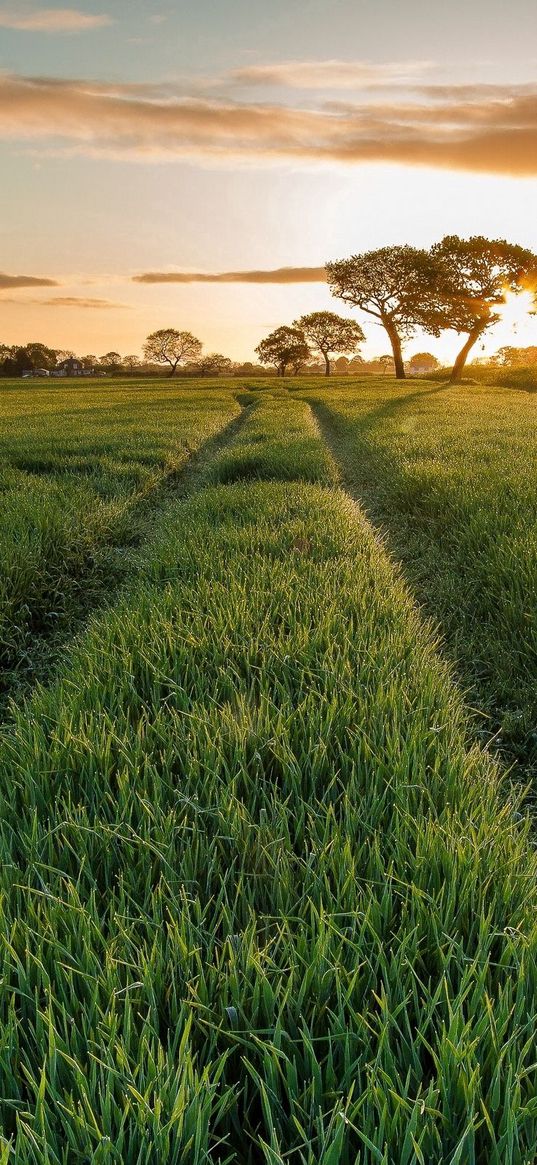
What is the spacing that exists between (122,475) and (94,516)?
3.01 metres

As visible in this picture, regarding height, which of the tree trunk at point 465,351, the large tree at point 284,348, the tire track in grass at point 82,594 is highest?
the large tree at point 284,348

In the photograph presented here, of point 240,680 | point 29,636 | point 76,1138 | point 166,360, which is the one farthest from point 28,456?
point 166,360

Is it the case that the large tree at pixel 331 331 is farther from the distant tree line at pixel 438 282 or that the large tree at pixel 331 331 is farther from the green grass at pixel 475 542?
the green grass at pixel 475 542

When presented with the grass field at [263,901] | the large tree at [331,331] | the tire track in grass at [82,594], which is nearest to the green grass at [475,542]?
the grass field at [263,901]

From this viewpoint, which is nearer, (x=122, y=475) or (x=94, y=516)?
(x=94, y=516)

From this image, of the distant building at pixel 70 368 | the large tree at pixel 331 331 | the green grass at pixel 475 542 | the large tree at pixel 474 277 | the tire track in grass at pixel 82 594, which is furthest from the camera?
the distant building at pixel 70 368

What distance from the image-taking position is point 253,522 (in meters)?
6.40

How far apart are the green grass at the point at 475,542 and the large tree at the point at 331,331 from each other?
8038 centimetres

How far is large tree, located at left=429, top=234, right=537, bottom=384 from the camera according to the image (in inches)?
1731

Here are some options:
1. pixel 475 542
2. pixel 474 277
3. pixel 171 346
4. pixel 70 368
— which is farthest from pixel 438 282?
pixel 70 368

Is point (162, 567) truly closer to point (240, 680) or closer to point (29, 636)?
point (29, 636)

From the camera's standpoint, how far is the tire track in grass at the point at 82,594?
4.43 meters

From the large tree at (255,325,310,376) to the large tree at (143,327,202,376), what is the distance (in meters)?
16.6

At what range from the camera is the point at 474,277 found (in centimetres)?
4528
